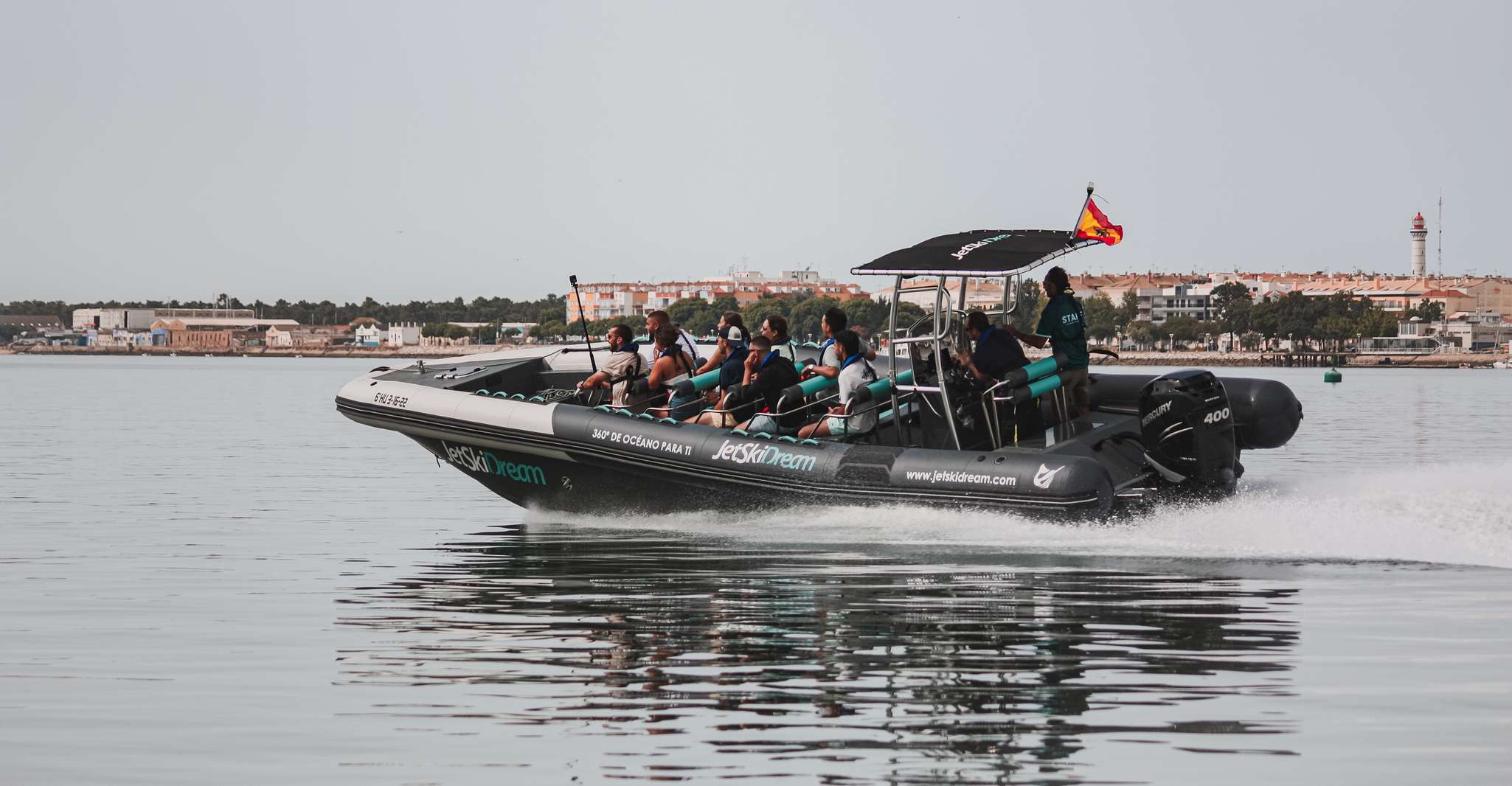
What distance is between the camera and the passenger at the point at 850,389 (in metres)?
12.5

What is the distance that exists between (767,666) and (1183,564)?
3970mm

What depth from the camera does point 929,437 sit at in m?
12.6

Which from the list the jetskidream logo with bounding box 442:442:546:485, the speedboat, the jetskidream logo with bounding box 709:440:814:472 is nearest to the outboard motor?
the speedboat

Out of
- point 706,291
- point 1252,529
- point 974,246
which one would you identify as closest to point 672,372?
point 974,246

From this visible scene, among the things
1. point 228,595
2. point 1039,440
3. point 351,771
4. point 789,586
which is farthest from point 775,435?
point 351,771

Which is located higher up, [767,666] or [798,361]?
[798,361]

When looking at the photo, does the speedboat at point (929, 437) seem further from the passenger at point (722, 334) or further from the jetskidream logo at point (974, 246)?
the passenger at point (722, 334)

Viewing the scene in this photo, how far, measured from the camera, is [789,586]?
10102mm

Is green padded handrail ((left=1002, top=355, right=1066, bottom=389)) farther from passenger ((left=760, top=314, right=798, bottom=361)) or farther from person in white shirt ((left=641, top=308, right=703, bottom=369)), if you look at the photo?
person in white shirt ((left=641, top=308, right=703, bottom=369))

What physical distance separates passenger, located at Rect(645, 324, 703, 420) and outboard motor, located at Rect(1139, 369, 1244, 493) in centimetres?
380

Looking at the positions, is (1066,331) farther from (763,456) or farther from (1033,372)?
(763,456)

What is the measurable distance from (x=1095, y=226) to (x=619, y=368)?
14.1 feet

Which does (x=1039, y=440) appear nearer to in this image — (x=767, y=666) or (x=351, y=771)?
(x=767, y=666)

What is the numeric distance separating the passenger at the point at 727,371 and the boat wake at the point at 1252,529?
3.63 feet
